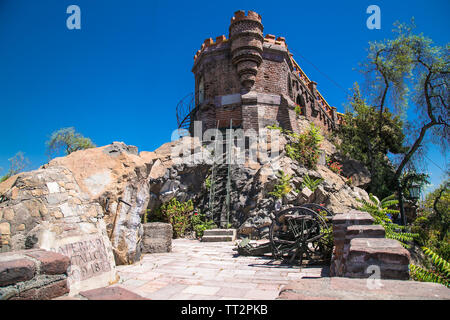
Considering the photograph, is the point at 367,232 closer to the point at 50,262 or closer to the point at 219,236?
the point at 50,262

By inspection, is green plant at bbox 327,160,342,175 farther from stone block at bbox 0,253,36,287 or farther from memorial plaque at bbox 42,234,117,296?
stone block at bbox 0,253,36,287

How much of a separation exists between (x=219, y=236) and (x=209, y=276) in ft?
16.1

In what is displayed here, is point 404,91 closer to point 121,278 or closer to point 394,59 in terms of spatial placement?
point 394,59

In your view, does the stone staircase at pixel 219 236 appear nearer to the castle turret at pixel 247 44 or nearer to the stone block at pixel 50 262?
the stone block at pixel 50 262

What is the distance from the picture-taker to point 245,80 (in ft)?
48.9

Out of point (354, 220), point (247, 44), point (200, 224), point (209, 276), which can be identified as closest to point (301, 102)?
point (247, 44)

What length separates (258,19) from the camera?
48.5 ft

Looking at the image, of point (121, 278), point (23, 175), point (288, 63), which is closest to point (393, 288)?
point (121, 278)

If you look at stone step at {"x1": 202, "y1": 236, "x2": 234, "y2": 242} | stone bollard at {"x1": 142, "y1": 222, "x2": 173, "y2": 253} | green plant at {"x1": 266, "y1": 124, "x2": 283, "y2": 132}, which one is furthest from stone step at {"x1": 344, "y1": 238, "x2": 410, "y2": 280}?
green plant at {"x1": 266, "y1": 124, "x2": 283, "y2": 132}

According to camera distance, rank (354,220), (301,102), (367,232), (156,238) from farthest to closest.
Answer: (301,102)
(156,238)
(354,220)
(367,232)

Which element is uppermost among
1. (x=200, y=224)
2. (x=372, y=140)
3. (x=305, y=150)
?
(x=372, y=140)

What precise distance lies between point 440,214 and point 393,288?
48.8 ft

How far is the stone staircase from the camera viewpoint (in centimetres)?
906

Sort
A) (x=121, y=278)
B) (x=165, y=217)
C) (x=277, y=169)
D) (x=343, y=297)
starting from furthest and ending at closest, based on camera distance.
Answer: (x=277, y=169)
(x=165, y=217)
(x=121, y=278)
(x=343, y=297)
